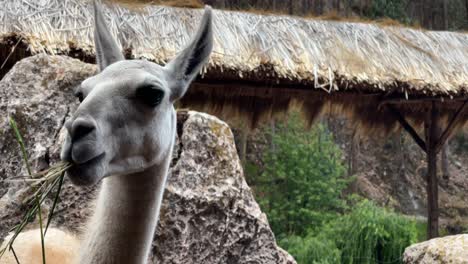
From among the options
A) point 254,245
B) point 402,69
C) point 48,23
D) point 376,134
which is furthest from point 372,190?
point 254,245

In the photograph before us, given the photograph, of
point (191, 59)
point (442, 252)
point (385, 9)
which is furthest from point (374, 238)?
point (385, 9)

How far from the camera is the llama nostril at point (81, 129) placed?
213cm

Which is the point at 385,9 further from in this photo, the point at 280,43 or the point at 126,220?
the point at 126,220

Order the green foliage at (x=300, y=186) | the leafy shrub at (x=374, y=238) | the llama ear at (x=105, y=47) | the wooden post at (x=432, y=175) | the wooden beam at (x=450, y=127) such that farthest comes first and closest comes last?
1. the green foliage at (x=300, y=186)
2. the wooden beam at (x=450, y=127)
3. the wooden post at (x=432, y=175)
4. the leafy shrub at (x=374, y=238)
5. the llama ear at (x=105, y=47)

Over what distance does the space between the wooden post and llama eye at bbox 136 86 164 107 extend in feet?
27.3

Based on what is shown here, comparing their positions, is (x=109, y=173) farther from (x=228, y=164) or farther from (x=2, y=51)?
(x=2, y=51)

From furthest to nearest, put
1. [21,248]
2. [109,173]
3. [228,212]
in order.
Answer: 1. [228,212]
2. [21,248]
3. [109,173]

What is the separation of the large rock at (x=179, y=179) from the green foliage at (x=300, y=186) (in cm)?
705

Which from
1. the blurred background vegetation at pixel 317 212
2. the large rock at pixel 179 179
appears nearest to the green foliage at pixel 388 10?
the blurred background vegetation at pixel 317 212

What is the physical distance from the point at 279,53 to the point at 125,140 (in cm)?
695

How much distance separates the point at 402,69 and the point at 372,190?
29.3 feet

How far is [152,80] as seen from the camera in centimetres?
247

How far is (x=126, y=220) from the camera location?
2.56 meters

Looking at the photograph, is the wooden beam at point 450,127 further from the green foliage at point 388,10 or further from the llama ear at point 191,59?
the llama ear at point 191,59
